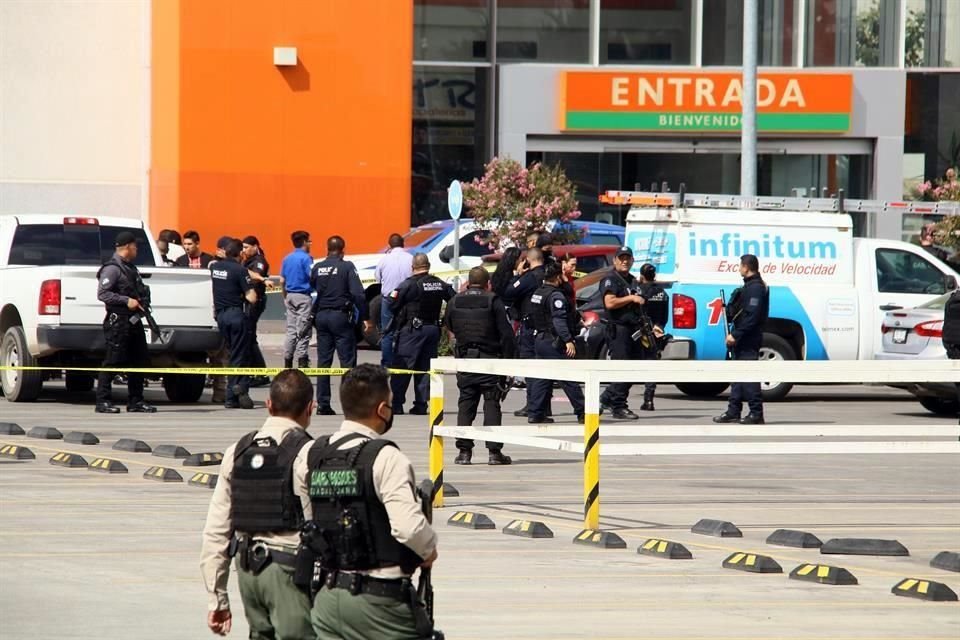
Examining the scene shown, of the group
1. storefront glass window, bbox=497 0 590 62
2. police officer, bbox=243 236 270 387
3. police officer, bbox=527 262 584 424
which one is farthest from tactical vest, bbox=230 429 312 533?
storefront glass window, bbox=497 0 590 62

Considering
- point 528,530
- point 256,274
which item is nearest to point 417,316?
point 256,274

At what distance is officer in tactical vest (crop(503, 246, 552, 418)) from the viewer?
17.4 meters

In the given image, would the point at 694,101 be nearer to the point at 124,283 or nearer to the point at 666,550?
the point at 124,283

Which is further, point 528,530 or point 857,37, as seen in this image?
point 857,37

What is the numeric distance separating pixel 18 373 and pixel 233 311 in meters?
2.39

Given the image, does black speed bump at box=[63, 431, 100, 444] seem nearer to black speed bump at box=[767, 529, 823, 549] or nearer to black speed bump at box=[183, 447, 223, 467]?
black speed bump at box=[183, 447, 223, 467]

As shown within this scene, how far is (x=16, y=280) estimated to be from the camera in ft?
61.5

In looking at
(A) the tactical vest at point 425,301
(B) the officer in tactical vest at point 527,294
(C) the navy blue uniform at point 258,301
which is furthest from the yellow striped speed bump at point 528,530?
(C) the navy blue uniform at point 258,301

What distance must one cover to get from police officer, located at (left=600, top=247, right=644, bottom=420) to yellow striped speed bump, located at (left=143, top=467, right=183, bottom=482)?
6.27 metres

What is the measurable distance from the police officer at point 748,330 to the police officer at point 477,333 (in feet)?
12.9

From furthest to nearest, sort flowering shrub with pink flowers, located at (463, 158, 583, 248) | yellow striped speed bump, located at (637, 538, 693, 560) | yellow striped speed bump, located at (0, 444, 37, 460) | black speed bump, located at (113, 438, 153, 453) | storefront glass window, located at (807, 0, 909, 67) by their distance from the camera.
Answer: storefront glass window, located at (807, 0, 909, 67)
flowering shrub with pink flowers, located at (463, 158, 583, 248)
black speed bump, located at (113, 438, 153, 453)
yellow striped speed bump, located at (0, 444, 37, 460)
yellow striped speed bump, located at (637, 538, 693, 560)

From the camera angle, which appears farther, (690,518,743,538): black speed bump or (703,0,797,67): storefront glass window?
(703,0,797,67): storefront glass window

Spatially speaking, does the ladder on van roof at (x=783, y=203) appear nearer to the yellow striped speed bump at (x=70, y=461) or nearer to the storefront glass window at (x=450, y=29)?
the yellow striped speed bump at (x=70, y=461)

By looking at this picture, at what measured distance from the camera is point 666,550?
10312 mm
